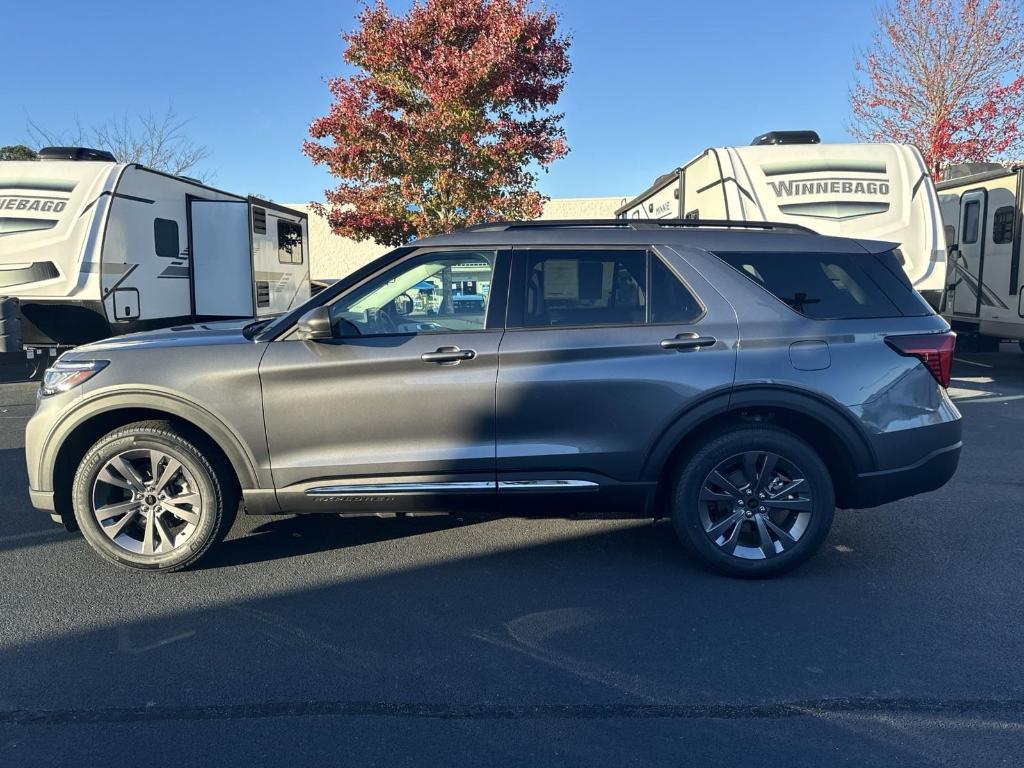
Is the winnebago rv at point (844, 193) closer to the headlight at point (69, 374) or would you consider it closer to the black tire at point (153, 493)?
the black tire at point (153, 493)

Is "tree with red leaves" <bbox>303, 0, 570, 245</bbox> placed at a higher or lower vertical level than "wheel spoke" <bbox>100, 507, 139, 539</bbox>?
higher

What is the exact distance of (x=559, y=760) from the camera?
2746 millimetres

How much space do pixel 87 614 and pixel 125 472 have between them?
0.75 metres

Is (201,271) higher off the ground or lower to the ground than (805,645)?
higher

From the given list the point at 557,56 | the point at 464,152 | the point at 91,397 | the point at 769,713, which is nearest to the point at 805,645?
the point at 769,713

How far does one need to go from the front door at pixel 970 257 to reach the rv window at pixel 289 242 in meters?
11.3

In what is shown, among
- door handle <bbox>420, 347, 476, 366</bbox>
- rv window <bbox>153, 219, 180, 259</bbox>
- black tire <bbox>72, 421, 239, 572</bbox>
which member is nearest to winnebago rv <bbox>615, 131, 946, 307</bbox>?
door handle <bbox>420, 347, 476, 366</bbox>

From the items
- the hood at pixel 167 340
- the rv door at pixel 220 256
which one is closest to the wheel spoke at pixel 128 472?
the hood at pixel 167 340

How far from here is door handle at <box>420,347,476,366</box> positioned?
4.13m

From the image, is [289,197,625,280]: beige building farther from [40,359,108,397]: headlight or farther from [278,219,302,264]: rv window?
[40,359,108,397]: headlight

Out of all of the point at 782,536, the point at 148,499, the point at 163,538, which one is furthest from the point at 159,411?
the point at 782,536

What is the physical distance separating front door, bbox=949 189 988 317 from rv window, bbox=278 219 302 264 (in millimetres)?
11285

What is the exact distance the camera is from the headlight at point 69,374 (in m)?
4.27

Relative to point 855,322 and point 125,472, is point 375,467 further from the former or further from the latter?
point 855,322
